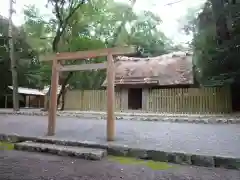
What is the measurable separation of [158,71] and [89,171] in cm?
1401

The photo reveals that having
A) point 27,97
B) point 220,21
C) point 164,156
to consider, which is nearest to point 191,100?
point 220,21

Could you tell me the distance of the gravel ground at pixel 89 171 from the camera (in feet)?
11.0

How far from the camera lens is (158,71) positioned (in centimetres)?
1703

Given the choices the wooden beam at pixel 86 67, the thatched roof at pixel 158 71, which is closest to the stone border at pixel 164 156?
the wooden beam at pixel 86 67

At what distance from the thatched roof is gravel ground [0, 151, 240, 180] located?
40.2 feet

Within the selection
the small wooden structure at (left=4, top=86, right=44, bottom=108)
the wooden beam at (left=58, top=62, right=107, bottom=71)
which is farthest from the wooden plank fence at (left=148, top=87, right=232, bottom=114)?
the small wooden structure at (left=4, top=86, right=44, bottom=108)

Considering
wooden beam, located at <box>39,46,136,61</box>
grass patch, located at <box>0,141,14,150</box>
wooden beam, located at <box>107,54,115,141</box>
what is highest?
wooden beam, located at <box>39,46,136,61</box>

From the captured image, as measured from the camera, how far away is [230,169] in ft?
12.3

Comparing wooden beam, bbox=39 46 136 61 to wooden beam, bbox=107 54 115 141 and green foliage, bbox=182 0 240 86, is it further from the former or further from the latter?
green foliage, bbox=182 0 240 86

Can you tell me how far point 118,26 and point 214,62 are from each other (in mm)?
9607

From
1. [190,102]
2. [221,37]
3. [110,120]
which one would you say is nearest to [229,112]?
[190,102]

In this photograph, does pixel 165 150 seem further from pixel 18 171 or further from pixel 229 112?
pixel 229 112

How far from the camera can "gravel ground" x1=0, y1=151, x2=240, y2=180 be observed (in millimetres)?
3340

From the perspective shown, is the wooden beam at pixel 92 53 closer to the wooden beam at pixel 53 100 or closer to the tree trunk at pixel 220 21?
the wooden beam at pixel 53 100
